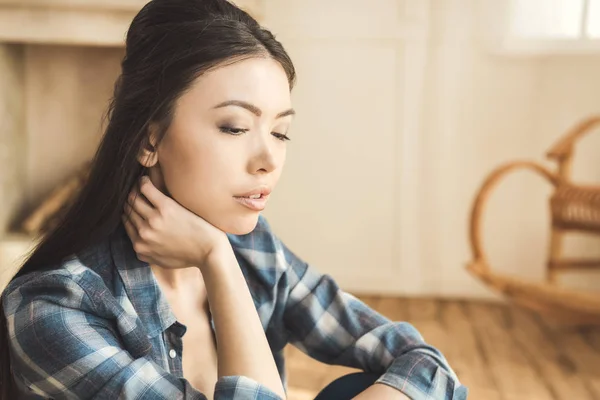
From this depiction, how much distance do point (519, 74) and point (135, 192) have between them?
98.9 inches

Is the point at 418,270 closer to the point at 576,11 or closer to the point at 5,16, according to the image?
the point at 576,11

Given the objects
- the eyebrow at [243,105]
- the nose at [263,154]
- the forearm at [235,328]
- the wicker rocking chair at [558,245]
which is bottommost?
the wicker rocking chair at [558,245]

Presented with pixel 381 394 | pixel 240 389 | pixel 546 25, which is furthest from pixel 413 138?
pixel 240 389

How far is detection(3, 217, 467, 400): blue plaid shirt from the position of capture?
81 cm

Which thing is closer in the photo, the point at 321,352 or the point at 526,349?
the point at 321,352

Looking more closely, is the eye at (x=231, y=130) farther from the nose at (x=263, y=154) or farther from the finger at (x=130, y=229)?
the finger at (x=130, y=229)

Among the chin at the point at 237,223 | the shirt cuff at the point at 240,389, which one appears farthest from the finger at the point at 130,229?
the shirt cuff at the point at 240,389

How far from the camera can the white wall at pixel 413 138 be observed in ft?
10.2

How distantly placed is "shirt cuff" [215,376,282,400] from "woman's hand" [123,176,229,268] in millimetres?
160

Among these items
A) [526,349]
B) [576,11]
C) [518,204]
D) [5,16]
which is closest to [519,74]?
[576,11]

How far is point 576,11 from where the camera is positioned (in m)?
2.97

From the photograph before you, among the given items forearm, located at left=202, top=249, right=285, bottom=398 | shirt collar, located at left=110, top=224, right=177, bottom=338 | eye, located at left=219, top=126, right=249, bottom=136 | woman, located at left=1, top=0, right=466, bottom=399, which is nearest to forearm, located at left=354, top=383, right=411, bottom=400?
woman, located at left=1, top=0, right=466, bottom=399

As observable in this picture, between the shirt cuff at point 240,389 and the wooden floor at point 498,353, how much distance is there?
1.22 m

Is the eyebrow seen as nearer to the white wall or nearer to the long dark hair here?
the long dark hair
